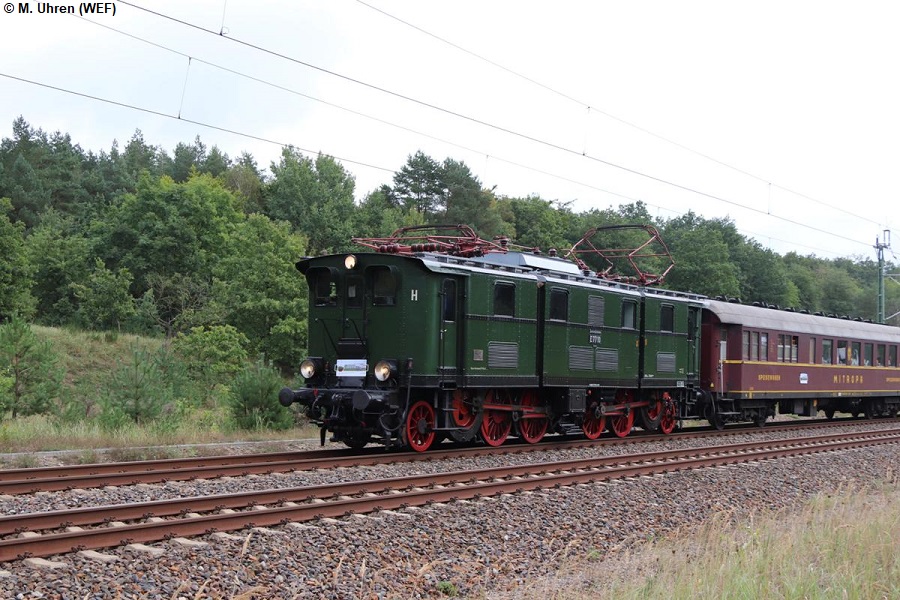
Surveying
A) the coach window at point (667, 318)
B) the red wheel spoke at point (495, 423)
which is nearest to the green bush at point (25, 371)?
the red wheel spoke at point (495, 423)

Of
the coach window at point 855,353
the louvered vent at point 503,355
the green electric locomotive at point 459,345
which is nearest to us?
the green electric locomotive at point 459,345

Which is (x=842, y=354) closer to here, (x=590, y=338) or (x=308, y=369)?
(x=590, y=338)

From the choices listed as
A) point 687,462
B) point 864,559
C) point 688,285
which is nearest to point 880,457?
point 687,462

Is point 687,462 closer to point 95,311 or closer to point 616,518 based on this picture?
point 616,518

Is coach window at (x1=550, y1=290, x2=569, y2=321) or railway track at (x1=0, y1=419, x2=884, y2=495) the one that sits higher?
coach window at (x1=550, y1=290, x2=569, y2=321)

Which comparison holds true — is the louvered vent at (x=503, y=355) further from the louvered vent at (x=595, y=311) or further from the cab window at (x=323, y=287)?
the cab window at (x=323, y=287)

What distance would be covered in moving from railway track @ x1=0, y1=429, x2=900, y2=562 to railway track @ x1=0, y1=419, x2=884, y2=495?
2083 millimetres

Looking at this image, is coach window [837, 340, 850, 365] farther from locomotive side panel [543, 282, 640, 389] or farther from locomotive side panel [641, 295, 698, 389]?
locomotive side panel [543, 282, 640, 389]

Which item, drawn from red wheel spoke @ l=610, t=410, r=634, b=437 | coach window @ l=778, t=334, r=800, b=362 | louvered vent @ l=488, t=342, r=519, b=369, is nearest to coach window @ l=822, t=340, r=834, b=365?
coach window @ l=778, t=334, r=800, b=362

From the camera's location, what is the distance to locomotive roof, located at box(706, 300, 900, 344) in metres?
24.0

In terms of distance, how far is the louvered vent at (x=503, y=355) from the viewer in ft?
53.6

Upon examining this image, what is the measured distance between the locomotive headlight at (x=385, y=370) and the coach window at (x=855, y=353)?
1997 cm

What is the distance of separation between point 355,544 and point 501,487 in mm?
3556

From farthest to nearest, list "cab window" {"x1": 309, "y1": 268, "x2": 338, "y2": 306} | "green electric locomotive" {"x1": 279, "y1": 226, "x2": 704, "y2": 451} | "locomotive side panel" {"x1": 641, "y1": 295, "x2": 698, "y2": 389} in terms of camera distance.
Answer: "locomotive side panel" {"x1": 641, "y1": 295, "x2": 698, "y2": 389} → "cab window" {"x1": 309, "y1": 268, "x2": 338, "y2": 306} → "green electric locomotive" {"x1": 279, "y1": 226, "x2": 704, "y2": 451}
